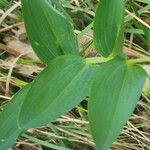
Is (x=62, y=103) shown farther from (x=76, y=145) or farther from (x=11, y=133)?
(x=76, y=145)

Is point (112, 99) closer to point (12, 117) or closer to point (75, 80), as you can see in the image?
point (75, 80)

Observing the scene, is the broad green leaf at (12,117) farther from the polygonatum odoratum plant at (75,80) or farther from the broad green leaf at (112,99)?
the broad green leaf at (112,99)

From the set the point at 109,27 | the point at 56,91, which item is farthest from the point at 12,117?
the point at 109,27

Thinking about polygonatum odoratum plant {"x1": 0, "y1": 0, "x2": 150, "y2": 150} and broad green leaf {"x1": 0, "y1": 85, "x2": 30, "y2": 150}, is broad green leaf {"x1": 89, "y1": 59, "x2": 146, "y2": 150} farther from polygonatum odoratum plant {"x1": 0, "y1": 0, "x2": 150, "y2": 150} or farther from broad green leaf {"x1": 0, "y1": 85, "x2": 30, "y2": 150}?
broad green leaf {"x1": 0, "y1": 85, "x2": 30, "y2": 150}

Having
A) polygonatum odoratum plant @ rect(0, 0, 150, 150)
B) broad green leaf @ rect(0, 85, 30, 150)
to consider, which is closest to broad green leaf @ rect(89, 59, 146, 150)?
polygonatum odoratum plant @ rect(0, 0, 150, 150)

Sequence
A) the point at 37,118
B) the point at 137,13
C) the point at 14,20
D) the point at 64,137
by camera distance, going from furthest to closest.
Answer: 1. the point at 14,20
2. the point at 137,13
3. the point at 64,137
4. the point at 37,118

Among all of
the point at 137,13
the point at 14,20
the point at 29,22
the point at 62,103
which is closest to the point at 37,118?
the point at 62,103
